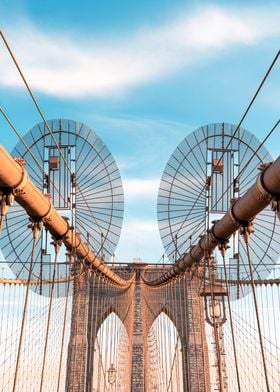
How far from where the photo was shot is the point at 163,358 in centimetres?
2228

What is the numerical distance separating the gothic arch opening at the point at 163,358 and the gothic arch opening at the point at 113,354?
1.87 metres

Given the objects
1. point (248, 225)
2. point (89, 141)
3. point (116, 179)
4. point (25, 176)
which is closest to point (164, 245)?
point (116, 179)

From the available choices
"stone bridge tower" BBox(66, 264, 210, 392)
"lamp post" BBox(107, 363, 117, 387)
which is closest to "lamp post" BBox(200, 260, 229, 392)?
"lamp post" BBox(107, 363, 117, 387)

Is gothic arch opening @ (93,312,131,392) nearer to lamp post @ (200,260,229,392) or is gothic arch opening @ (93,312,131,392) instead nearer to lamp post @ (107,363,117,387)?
lamp post @ (107,363,117,387)

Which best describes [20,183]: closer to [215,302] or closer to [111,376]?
[215,302]

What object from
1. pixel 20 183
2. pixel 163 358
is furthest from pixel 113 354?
pixel 20 183

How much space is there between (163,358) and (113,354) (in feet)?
8.62

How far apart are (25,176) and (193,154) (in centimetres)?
1245

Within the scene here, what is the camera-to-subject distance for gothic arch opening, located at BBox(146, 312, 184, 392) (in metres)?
19.5

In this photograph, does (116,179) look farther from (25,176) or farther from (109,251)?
(25,176)

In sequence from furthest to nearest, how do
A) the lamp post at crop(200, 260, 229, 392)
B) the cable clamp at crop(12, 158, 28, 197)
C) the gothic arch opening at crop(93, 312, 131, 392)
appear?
the gothic arch opening at crop(93, 312, 131, 392) < the lamp post at crop(200, 260, 229, 392) < the cable clamp at crop(12, 158, 28, 197)

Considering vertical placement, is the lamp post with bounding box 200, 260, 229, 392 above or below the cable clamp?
above

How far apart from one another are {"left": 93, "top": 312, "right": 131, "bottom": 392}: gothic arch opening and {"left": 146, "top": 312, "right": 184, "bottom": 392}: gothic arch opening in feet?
6.14

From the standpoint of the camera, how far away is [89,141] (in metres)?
17.5
